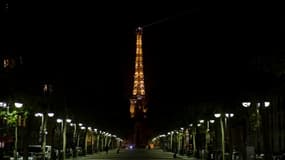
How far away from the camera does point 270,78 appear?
177 feet

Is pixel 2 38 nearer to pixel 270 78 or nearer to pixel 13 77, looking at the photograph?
pixel 13 77

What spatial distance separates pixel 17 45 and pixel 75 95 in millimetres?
53026

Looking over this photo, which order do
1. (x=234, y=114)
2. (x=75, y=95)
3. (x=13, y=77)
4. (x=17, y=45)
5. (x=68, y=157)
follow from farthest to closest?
(x=75, y=95)
(x=68, y=157)
(x=234, y=114)
(x=13, y=77)
(x=17, y=45)

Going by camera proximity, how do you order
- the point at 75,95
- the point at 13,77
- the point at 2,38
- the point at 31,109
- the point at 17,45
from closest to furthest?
the point at 2,38 → the point at 17,45 → the point at 13,77 → the point at 31,109 → the point at 75,95

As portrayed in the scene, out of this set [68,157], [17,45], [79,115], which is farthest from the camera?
[79,115]

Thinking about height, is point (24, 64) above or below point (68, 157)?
above

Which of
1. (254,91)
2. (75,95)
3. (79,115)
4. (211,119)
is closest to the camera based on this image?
(254,91)

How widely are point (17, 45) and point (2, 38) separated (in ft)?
Answer: 10.2

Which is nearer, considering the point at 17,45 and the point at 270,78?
the point at 17,45

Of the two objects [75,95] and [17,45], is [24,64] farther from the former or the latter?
[75,95]

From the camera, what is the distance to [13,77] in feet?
189

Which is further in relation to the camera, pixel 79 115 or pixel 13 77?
pixel 79 115

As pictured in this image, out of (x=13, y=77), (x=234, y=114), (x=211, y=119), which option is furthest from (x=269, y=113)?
(x=13, y=77)

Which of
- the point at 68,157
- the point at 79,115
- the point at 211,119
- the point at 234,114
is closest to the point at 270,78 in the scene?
the point at 234,114
